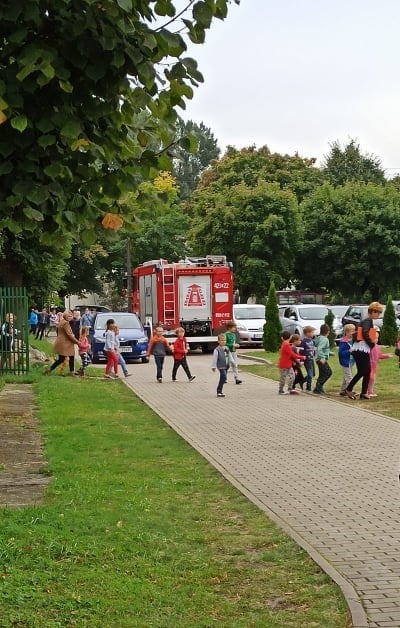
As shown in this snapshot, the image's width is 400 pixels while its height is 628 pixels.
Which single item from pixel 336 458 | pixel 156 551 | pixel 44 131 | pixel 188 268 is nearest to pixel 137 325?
pixel 188 268

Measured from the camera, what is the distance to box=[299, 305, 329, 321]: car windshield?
35250 mm

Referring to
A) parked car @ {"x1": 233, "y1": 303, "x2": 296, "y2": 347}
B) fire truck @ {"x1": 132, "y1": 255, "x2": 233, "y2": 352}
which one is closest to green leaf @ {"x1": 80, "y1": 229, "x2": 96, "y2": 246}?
fire truck @ {"x1": 132, "y1": 255, "x2": 233, "y2": 352}

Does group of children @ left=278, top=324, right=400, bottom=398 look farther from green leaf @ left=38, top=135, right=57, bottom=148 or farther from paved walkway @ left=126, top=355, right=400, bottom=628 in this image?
green leaf @ left=38, top=135, right=57, bottom=148

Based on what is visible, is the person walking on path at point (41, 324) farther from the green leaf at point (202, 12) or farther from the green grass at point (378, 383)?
the green leaf at point (202, 12)

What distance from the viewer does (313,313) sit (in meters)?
35.6

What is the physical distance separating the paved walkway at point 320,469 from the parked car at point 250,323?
15.7m

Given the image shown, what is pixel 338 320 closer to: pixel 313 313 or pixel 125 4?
pixel 313 313

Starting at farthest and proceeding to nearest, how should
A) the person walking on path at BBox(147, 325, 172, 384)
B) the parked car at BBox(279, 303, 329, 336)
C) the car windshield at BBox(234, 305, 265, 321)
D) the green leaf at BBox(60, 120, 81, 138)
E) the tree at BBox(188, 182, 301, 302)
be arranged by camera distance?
the tree at BBox(188, 182, 301, 302), the car windshield at BBox(234, 305, 265, 321), the parked car at BBox(279, 303, 329, 336), the person walking on path at BBox(147, 325, 172, 384), the green leaf at BBox(60, 120, 81, 138)

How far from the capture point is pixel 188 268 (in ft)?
113

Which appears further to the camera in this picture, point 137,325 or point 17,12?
point 137,325

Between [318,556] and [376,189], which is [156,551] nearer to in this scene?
[318,556]

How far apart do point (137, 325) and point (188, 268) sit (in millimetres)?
4255

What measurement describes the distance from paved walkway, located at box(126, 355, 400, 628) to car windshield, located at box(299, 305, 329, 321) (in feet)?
50.3

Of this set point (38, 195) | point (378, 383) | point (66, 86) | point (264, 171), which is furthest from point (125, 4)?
point (264, 171)
